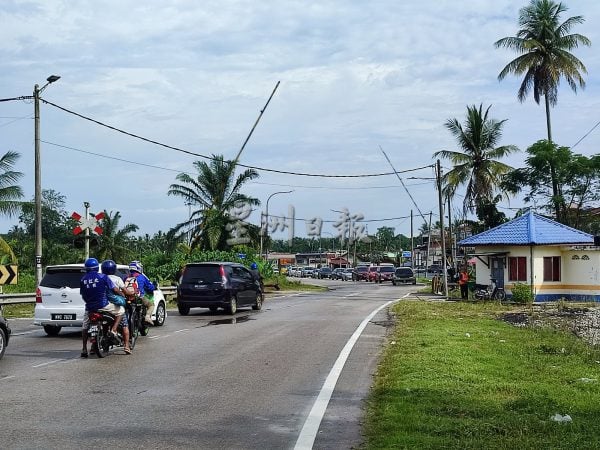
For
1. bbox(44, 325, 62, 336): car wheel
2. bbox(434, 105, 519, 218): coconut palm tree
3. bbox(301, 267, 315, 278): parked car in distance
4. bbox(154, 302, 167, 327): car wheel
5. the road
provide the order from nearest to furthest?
the road
bbox(44, 325, 62, 336): car wheel
bbox(154, 302, 167, 327): car wheel
bbox(434, 105, 519, 218): coconut palm tree
bbox(301, 267, 315, 278): parked car in distance

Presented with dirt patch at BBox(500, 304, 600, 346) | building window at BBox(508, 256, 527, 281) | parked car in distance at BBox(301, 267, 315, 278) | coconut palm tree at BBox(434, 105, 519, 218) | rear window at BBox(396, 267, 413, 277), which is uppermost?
coconut palm tree at BBox(434, 105, 519, 218)

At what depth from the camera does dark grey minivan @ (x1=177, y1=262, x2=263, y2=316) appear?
76.5 feet

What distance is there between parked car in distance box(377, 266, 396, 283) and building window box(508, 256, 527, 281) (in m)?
31.4

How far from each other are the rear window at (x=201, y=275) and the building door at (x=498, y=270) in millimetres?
16670

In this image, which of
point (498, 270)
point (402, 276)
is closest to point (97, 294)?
point (498, 270)

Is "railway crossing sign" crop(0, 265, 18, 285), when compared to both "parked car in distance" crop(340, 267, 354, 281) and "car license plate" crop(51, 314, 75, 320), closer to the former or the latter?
"car license plate" crop(51, 314, 75, 320)

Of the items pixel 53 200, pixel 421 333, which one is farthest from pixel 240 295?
pixel 53 200

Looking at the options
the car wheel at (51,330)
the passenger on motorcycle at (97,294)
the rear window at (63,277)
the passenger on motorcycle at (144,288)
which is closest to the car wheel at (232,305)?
the passenger on motorcycle at (144,288)

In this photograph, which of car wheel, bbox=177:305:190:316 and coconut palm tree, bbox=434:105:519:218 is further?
coconut palm tree, bbox=434:105:519:218

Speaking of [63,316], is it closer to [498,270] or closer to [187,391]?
[187,391]

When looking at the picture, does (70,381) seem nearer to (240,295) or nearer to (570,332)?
(570,332)

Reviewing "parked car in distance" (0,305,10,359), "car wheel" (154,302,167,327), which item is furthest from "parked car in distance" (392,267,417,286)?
"parked car in distance" (0,305,10,359)

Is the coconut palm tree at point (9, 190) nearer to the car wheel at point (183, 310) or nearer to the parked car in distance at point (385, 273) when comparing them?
the car wheel at point (183, 310)

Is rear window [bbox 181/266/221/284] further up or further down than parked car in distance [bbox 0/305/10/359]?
further up
